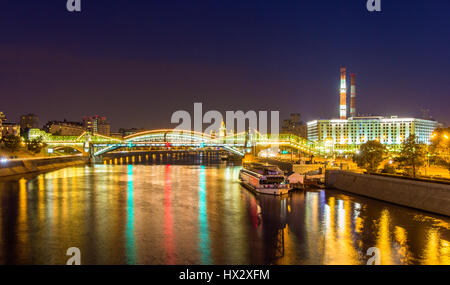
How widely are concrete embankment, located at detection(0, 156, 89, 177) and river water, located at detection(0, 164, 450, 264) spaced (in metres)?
18.3

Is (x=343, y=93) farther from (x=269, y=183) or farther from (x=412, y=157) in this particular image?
(x=269, y=183)

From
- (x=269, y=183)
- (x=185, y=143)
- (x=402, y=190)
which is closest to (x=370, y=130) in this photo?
(x=185, y=143)

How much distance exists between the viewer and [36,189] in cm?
3397

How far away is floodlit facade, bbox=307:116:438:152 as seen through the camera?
124188 millimetres

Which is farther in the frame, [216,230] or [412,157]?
[412,157]

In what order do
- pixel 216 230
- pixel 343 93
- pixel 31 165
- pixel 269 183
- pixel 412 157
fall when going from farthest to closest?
pixel 343 93 < pixel 31 165 < pixel 269 183 < pixel 412 157 < pixel 216 230

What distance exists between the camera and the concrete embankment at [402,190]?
20734 millimetres

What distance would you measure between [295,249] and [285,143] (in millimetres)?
56058

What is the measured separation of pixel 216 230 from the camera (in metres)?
18.2

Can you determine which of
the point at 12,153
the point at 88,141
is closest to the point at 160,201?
the point at 12,153

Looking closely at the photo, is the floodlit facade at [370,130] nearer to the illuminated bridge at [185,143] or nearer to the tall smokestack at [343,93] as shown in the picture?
the tall smokestack at [343,93]

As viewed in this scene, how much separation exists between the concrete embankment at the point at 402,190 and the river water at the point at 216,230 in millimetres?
648

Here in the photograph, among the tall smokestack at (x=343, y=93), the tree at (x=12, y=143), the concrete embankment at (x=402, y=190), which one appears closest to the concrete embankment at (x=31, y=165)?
the tree at (x=12, y=143)

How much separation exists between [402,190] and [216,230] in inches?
522
